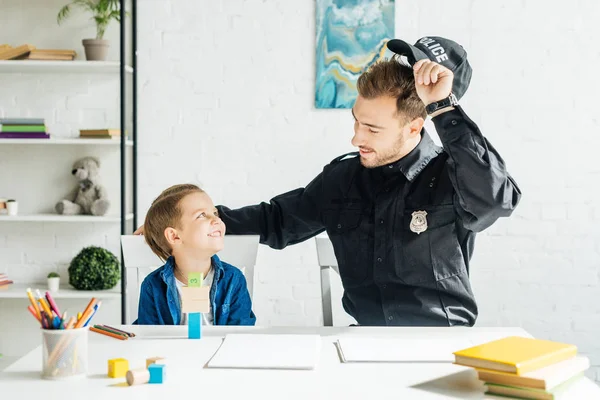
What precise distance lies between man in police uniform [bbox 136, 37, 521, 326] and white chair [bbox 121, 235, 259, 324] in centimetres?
12

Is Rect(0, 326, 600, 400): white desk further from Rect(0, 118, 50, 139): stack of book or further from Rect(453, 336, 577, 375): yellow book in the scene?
Rect(0, 118, 50, 139): stack of book

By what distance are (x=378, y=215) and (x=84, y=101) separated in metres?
2.08

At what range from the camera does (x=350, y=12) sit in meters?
3.41

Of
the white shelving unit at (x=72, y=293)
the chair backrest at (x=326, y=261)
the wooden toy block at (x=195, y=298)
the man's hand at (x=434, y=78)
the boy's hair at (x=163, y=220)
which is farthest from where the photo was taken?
the white shelving unit at (x=72, y=293)

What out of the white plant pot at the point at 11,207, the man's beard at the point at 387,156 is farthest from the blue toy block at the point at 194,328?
the white plant pot at the point at 11,207

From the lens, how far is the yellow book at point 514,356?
1122 mm

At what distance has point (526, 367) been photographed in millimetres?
1118

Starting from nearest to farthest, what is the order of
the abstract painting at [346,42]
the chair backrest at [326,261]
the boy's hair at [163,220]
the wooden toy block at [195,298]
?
the wooden toy block at [195,298] → the boy's hair at [163,220] → the chair backrest at [326,261] → the abstract painting at [346,42]

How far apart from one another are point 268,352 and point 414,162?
0.78 meters

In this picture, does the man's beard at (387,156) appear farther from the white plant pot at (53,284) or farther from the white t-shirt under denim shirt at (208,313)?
the white plant pot at (53,284)

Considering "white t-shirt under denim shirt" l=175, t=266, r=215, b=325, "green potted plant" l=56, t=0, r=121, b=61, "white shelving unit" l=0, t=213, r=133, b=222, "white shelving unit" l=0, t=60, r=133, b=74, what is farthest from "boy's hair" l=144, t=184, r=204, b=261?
"green potted plant" l=56, t=0, r=121, b=61

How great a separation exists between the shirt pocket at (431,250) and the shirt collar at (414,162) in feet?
0.37

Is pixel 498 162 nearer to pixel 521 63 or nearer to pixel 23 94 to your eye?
pixel 521 63

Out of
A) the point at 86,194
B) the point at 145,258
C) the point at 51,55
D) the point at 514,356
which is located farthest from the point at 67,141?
the point at 514,356
